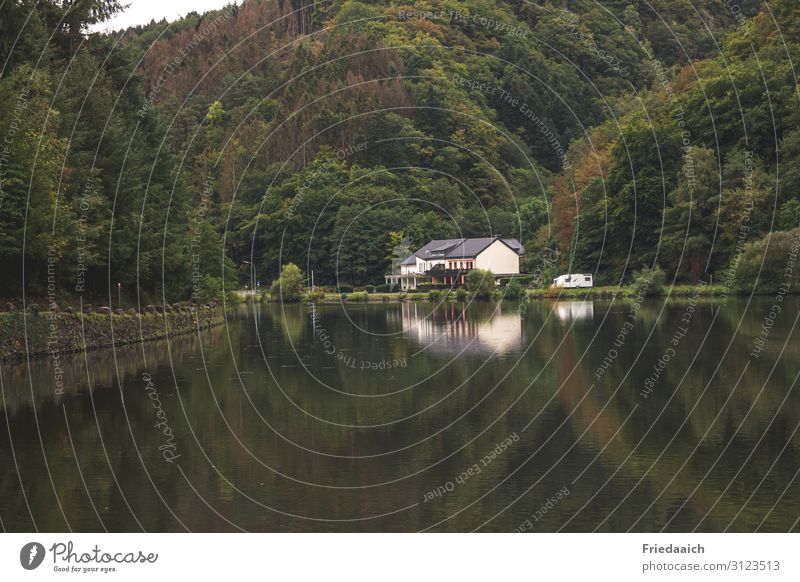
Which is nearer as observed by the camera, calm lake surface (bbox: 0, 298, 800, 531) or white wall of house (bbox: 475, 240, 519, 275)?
calm lake surface (bbox: 0, 298, 800, 531)

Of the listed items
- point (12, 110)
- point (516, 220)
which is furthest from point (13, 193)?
point (516, 220)

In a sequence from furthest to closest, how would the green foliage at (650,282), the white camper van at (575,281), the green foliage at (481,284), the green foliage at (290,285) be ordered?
the green foliage at (290,285) < the green foliage at (481,284) < the white camper van at (575,281) < the green foliage at (650,282)

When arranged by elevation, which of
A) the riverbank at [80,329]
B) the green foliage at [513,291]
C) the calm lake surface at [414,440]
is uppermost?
the riverbank at [80,329]

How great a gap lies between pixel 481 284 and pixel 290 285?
23.1 metres

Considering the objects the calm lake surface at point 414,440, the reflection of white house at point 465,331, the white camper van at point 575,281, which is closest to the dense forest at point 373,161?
the white camper van at point 575,281

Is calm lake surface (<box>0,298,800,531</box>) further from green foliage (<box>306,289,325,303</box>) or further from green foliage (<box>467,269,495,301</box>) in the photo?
green foliage (<box>306,289,325,303</box>)

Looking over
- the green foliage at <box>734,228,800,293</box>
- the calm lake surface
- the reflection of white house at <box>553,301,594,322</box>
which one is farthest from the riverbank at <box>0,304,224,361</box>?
the green foliage at <box>734,228,800,293</box>

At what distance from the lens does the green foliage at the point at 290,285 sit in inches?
5305

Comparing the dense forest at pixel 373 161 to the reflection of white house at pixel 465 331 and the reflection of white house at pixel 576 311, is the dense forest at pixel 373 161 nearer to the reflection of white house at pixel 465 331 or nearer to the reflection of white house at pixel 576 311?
the reflection of white house at pixel 576 311

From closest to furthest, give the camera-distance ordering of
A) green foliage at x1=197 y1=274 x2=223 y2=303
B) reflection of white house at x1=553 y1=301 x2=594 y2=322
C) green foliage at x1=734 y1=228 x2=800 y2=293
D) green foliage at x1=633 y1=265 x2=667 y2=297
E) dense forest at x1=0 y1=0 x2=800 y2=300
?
dense forest at x1=0 y1=0 x2=800 y2=300 < reflection of white house at x1=553 y1=301 x2=594 y2=322 < green foliage at x1=197 y1=274 x2=223 y2=303 < green foliage at x1=734 y1=228 x2=800 y2=293 < green foliage at x1=633 y1=265 x2=667 y2=297

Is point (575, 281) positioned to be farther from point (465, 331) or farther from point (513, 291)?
point (465, 331)

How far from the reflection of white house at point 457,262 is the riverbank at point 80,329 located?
76.9m

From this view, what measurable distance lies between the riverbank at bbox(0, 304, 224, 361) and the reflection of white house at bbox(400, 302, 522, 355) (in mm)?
12401

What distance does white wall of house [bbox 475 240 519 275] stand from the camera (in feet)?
458
